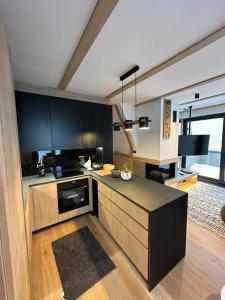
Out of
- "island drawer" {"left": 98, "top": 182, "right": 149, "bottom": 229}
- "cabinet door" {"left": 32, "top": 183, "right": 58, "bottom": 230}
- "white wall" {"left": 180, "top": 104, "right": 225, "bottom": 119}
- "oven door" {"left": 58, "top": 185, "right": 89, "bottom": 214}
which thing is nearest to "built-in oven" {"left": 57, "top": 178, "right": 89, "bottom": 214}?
"oven door" {"left": 58, "top": 185, "right": 89, "bottom": 214}

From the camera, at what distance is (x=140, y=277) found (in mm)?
1559

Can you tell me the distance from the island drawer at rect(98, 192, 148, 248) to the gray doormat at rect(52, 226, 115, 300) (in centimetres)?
53

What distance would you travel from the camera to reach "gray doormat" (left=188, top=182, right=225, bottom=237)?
8.04 feet

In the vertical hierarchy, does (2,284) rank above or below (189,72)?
below

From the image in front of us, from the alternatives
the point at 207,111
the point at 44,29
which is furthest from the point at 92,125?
the point at 207,111

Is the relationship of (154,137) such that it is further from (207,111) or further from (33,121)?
(33,121)

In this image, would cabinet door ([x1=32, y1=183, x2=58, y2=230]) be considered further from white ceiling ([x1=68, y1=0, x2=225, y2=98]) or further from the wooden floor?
white ceiling ([x1=68, y1=0, x2=225, y2=98])

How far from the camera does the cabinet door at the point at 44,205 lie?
223 cm

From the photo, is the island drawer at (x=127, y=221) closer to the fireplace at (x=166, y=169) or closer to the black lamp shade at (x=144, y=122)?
the black lamp shade at (x=144, y=122)

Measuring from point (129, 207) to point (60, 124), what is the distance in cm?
199

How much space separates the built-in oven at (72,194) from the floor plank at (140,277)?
554 mm

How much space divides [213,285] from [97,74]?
2979 mm

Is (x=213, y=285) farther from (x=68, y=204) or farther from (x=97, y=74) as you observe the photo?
(x=97, y=74)

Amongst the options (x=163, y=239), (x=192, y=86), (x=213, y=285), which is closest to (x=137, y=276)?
(x=163, y=239)
